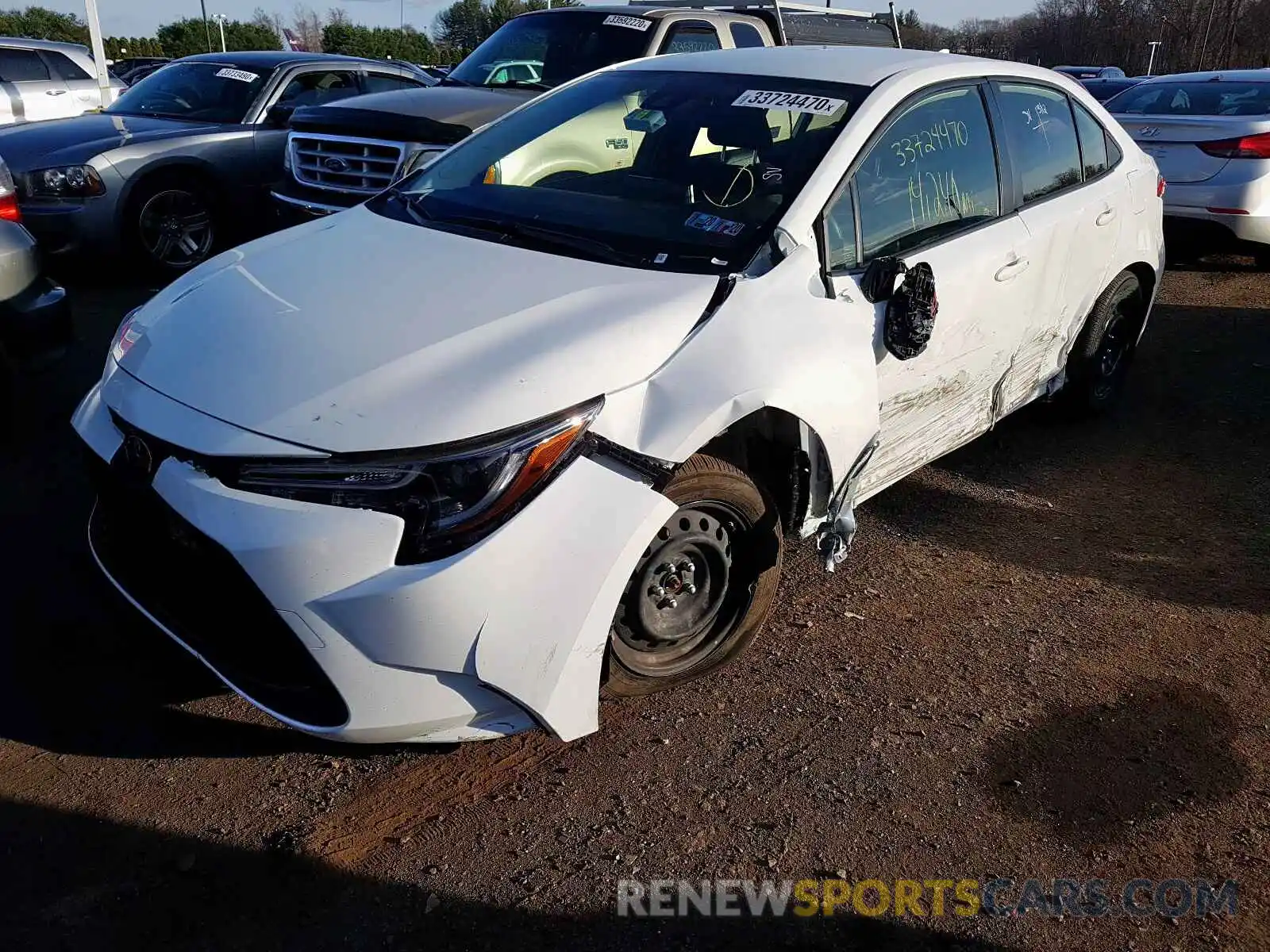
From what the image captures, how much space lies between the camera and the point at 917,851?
2580mm

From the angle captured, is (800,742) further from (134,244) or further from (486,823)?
(134,244)

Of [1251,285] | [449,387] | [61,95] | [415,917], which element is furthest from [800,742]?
[61,95]

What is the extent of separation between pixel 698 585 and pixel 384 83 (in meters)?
7.47

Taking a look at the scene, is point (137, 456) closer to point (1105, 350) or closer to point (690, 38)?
point (1105, 350)

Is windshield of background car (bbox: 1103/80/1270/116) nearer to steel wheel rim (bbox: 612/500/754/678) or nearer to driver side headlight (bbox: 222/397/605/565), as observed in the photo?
steel wheel rim (bbox: 612/500/754/678)

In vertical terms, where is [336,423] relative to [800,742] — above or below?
above

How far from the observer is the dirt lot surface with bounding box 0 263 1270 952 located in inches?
93.7

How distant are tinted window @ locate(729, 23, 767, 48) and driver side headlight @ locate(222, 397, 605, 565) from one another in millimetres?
6378

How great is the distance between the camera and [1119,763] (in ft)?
9.57

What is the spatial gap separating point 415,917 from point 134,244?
6508 millimetres

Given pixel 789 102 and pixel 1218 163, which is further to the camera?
pixel 1218 163

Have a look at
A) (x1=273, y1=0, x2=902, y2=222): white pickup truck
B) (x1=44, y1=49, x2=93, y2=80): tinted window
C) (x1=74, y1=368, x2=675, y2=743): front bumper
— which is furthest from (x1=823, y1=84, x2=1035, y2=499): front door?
(x1=44, y1=49, x2=93, y2=80): tinted window

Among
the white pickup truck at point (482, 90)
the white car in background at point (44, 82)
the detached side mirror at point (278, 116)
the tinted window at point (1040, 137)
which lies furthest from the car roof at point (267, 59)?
the tinted window at point (1040, 137)

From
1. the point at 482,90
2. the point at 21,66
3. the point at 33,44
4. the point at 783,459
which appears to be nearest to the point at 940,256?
the point at 783,459
